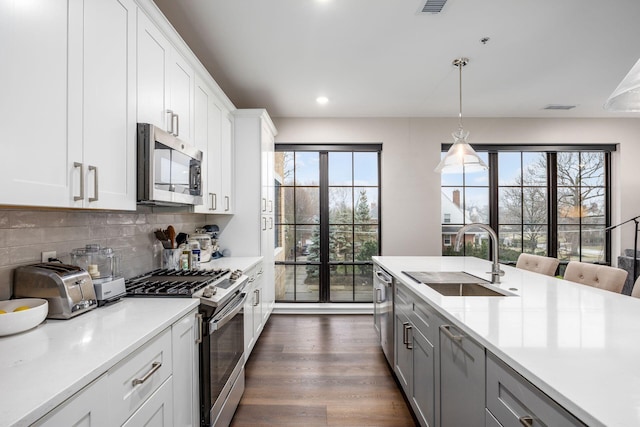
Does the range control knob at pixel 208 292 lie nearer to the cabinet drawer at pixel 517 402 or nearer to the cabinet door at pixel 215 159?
the cabinet door at pixel 215 159

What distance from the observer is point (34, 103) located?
99cm

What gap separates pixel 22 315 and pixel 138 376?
17.3 inches

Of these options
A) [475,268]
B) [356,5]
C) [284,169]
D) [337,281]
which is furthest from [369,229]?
[356,5]

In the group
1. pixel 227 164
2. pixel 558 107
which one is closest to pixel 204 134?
pixel 227 164

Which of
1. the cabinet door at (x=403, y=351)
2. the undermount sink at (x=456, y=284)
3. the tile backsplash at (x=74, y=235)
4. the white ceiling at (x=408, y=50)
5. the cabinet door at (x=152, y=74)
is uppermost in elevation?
the white ceiling at (x=408, y=50)

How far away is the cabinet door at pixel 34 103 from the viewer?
0.91m

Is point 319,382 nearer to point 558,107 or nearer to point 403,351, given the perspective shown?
point 403,351

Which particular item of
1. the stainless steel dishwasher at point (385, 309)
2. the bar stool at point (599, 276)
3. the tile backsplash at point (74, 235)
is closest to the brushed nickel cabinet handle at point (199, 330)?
the tile backsplash at point (74, 235)

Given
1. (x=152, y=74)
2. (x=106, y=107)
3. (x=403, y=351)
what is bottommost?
(x=403, y=351)

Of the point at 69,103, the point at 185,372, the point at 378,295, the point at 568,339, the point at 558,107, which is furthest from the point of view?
the point at 558,107

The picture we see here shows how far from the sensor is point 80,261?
1.54 metres

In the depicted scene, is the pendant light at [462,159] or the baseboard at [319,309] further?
the baseboard at [319,309]

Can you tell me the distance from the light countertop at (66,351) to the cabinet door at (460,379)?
118cm

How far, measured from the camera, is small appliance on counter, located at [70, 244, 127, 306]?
1426 mm
